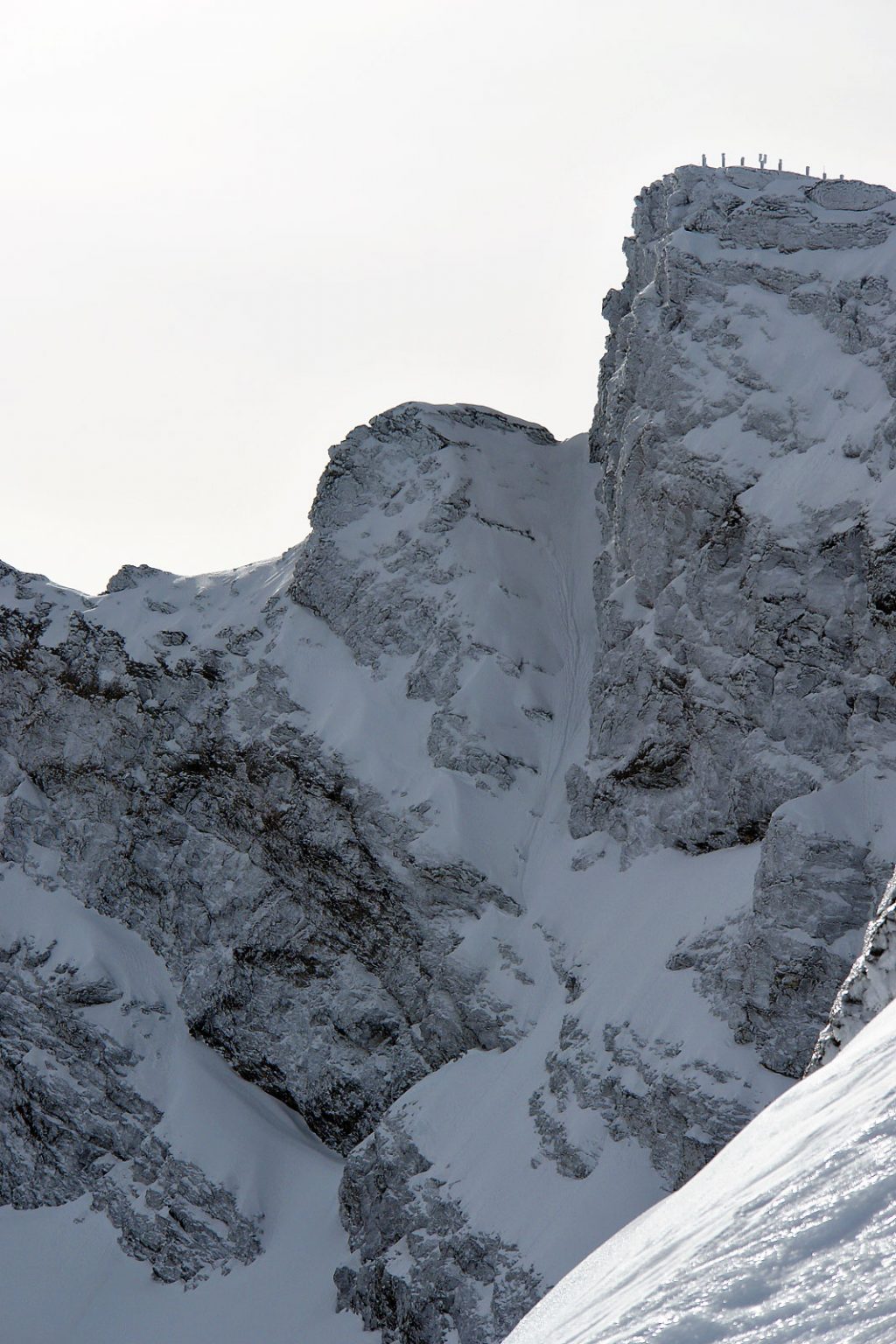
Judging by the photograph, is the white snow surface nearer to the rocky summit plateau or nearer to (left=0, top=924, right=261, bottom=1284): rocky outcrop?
the rocky summit plateau

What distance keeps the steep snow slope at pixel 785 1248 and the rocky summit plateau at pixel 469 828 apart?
35364mm

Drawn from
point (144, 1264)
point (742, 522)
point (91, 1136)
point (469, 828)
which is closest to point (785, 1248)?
point (742, 522)

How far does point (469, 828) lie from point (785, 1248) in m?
55.6

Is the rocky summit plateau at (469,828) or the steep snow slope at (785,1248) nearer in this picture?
the steep snow slope at (785,1248)

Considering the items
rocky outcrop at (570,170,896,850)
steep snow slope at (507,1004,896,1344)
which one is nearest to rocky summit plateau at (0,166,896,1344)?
rocky outcrop at (570,170,896,850)

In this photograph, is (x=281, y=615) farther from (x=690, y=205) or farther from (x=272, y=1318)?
(x=272, y=1318)

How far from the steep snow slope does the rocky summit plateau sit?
35364mm

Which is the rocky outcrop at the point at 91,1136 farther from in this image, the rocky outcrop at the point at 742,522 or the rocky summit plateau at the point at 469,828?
the rocky outcrop at the point at 742,522

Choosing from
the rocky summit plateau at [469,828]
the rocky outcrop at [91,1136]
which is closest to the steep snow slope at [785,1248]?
the rocky summit plateau at [469,828]

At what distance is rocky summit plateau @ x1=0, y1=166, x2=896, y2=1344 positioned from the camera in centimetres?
5384

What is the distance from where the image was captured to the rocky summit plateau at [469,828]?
177ft

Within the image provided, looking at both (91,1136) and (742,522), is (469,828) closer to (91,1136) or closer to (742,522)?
(742,522)

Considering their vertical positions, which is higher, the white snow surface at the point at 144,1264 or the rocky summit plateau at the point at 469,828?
the rocky summit plateau at the point at 469,828

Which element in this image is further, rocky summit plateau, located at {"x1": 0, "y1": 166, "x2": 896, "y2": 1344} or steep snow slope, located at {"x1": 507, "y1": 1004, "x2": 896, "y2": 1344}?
rocky summit plateau, located at {"x1": 0, "y1": 166, "x2": 896, "y2": 1344}
